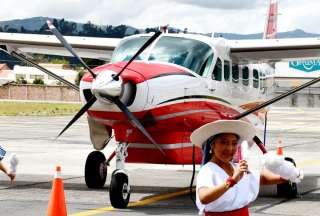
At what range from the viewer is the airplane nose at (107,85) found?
10664 mm

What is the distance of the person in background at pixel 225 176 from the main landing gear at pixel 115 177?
5.56 metres

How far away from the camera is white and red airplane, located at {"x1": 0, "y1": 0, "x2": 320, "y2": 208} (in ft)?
36.9

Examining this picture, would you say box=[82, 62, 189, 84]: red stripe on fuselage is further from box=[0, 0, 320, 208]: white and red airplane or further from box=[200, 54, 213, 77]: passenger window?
box=[200, 54, 213, 77]: passenger window

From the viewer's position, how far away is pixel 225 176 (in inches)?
217

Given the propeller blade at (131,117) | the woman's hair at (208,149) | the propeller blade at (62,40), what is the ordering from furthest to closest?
the propeller blade at (62,40)
the propeller blade at (131,117)
the woman's hair at (208,149)

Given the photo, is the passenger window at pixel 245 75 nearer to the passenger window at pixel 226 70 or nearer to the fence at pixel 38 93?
the passenger window at pixel 226 70

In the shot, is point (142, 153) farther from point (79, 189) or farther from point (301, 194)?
point (301, 194)

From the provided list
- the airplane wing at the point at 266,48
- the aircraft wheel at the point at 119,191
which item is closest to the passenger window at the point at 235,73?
the airplane wing at the point at 266,48

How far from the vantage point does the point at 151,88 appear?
11.4 metres

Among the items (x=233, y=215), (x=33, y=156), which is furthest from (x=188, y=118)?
(x=33, y=156)

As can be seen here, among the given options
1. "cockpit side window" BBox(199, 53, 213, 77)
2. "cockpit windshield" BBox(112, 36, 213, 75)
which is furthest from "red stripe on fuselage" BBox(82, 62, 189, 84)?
"cockpit side window" BBox(199, 53, 213, 77)

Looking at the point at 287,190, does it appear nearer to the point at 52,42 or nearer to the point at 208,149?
the point at 52,42

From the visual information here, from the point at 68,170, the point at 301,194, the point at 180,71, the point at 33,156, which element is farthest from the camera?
the point at 33,156

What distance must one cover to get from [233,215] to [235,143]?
0.52 meters
